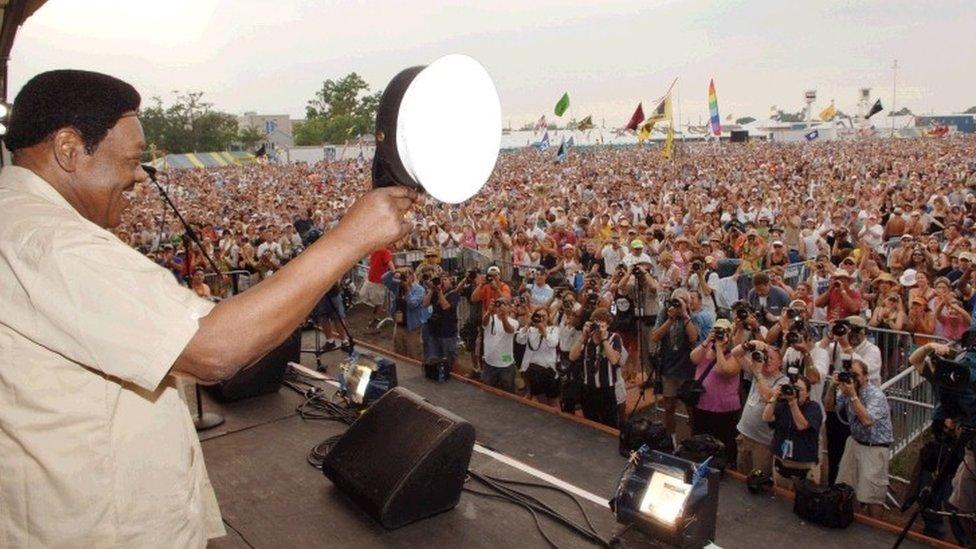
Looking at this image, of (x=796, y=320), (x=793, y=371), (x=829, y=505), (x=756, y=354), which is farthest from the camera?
(x=796, y=320)

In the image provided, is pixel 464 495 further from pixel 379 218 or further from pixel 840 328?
pixel 840 328

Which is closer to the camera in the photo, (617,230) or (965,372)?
(965,372)

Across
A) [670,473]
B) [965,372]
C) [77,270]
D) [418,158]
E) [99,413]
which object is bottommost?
[670,473]

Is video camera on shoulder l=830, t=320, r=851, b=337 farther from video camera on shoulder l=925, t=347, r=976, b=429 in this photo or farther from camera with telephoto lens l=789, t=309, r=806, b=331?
video camera on shoulder l=925, t=347, r=976, b=429

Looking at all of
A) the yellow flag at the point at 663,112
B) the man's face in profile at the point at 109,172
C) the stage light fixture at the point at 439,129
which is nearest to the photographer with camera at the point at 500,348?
the stage light fixture at the point at 439,129

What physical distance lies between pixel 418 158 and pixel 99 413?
0.70 metres

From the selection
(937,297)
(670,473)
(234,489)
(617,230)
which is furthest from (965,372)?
(617,230)

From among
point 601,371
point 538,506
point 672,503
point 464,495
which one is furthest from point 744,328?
point 464,495

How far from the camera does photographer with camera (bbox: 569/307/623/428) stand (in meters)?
6.55

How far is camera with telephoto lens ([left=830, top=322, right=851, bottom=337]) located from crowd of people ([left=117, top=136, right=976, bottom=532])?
1cm

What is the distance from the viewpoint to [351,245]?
112 cm

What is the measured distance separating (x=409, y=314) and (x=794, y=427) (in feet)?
17.2

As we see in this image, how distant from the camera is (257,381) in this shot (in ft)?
16.6

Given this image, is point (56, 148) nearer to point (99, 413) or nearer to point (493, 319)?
point (99, 413)
